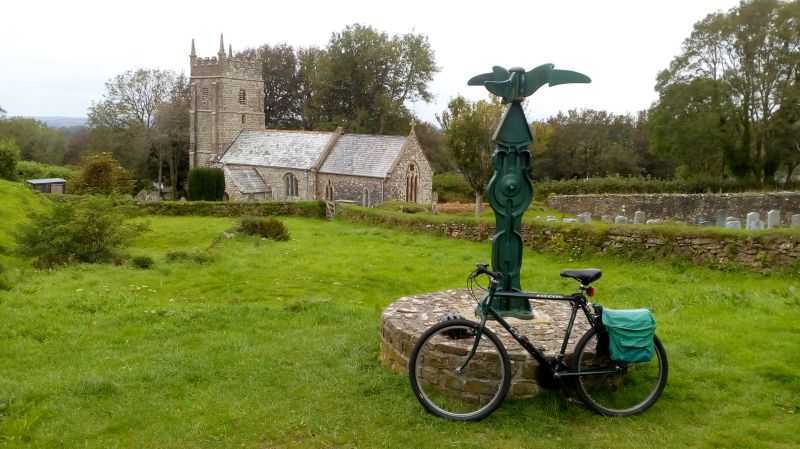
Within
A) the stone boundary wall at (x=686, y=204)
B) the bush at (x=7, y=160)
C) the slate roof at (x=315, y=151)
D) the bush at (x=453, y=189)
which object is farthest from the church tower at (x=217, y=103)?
the stone boundary wall at (x=686, y=204)

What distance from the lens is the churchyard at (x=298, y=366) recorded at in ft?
16.9

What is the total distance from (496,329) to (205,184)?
35617mm

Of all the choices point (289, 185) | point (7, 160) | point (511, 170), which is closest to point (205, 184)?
point (289, 185)

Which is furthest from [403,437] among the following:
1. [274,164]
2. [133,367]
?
[274,164]

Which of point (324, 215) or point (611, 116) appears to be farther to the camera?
point (611, 116)

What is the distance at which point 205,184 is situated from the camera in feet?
129

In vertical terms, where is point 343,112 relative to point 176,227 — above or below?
above

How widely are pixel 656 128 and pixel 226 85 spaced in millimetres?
28926

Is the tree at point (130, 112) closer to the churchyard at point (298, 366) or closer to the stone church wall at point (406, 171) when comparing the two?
the stone church wall at point (406, 171)

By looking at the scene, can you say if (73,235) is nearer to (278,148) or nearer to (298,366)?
(298,366)

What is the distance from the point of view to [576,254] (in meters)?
15.4

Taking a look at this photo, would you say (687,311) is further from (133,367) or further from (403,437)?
(133,367)

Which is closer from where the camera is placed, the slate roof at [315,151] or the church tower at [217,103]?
the slate roof at [315,151]

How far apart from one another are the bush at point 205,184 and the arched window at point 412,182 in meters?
12.9
